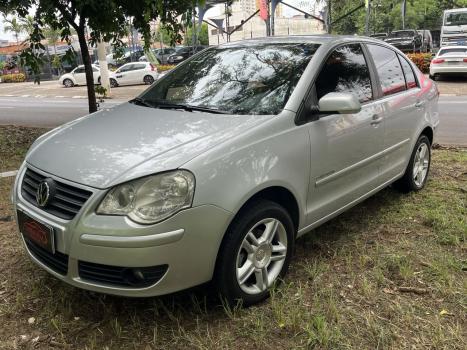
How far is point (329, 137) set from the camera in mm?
3266

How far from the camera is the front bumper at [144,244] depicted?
234 cm

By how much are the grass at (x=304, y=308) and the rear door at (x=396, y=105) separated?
74 centimetres

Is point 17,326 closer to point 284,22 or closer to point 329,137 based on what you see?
point 329,137

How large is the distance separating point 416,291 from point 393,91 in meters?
1.93

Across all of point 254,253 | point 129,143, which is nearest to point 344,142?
point 254,253

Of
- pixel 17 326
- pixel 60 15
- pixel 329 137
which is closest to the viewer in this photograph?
pixel 17 326

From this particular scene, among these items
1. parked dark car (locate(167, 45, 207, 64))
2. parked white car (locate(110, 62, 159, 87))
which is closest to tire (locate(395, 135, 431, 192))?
parked white car (locate(110, 62, 159, 87))

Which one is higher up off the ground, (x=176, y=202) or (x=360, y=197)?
(x=176, y=202)

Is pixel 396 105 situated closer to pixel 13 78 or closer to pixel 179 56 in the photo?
pixel 179 56

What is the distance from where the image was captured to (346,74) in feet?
12.1

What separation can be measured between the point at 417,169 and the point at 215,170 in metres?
3.11

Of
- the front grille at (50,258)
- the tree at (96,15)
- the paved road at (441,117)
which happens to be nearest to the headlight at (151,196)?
the front grille at (50,258)

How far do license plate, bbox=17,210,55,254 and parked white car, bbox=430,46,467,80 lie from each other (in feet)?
59.9

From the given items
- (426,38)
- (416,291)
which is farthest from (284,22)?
(416,291)
